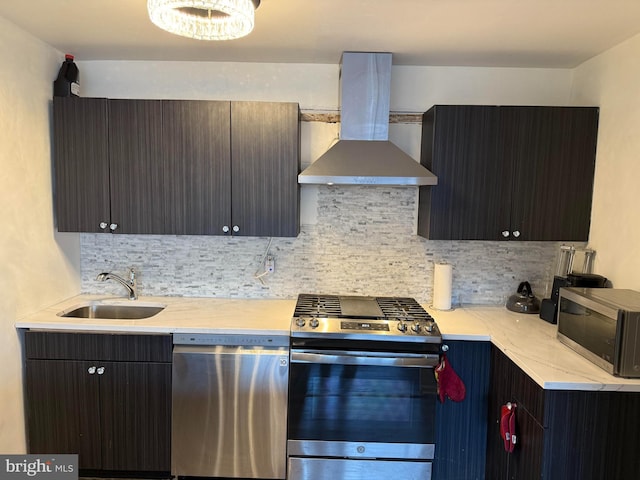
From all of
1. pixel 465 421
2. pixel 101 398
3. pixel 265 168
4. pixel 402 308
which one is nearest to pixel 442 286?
pixel 402 308

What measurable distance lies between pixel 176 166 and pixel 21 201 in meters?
0.85

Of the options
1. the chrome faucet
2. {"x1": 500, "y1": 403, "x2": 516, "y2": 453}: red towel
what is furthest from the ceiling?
{"x1": 500, "y1": 403, "x2": 516, "y2": 453}: red towel

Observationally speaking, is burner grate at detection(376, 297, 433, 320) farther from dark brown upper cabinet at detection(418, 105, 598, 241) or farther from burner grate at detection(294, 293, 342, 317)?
dark brown upper cabinet at detection(418, 105, 598, 241)

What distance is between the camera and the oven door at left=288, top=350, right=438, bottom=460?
7.13ft

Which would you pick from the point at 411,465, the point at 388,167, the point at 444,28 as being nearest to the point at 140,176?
the point at 388,167

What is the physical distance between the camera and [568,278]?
2277 millimetres

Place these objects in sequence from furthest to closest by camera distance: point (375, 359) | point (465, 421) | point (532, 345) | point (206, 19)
→ 1. point (465, 421)
2. point (375, 359)
3. point (532, 345)
4. point (206, 19)

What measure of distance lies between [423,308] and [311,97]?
5.22ft

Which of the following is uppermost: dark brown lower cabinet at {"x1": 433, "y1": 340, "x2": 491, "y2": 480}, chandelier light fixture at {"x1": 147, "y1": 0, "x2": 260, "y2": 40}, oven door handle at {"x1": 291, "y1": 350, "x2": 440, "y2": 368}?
chandelier light fixture at {"x1": 147, "y1": 0, "x2": 260, "y2": 40}

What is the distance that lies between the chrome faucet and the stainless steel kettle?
2556 millimetres

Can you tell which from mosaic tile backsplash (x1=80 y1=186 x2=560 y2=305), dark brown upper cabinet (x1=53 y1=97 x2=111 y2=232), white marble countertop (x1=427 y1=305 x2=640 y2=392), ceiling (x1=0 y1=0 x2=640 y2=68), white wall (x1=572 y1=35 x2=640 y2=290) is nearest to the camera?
white marble countertop (x1=427 y1=305 x2=640 y2=392)

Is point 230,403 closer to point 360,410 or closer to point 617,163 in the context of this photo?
point 360,410

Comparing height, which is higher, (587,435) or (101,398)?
(587,435)

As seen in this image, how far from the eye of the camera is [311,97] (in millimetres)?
2678
